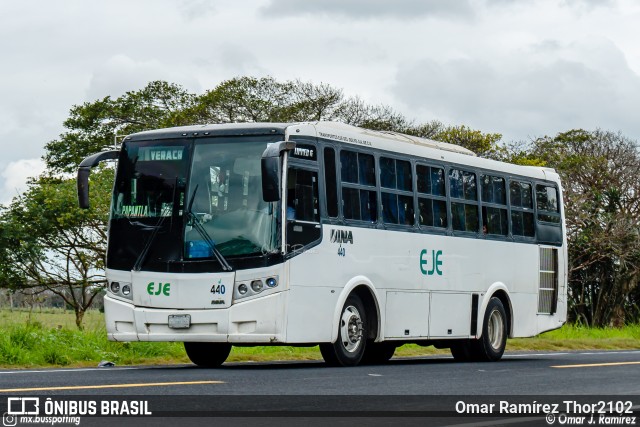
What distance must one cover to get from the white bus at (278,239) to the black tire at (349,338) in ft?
0.08

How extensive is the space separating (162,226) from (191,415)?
7.23m

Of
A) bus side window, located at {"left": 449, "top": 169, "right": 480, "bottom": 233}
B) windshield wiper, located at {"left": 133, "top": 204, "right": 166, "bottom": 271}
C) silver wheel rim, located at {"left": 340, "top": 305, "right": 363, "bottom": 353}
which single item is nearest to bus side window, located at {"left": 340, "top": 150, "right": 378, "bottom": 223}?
silver wheel rim, located at {"left": 340, "top": 305, "right": 363, "bottom": 353}

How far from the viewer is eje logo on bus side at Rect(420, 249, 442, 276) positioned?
65.2 feet

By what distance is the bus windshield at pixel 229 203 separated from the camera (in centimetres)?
1652

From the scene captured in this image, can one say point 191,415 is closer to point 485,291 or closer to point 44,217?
point 485,291

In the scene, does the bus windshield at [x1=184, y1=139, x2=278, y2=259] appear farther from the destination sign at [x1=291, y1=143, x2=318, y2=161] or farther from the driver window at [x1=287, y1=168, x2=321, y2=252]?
the destination sign at [x1=291, y1=143, x2=318, y2=161]

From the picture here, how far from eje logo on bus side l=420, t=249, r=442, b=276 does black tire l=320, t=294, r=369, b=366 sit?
1.91 meters

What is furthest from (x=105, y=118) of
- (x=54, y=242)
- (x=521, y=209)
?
(x=521, y=209)

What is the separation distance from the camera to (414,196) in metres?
19.8

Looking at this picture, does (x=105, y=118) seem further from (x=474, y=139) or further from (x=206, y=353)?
(x=206, y=353)

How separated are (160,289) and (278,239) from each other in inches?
66.4

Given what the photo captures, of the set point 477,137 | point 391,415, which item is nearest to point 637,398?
point 391,415

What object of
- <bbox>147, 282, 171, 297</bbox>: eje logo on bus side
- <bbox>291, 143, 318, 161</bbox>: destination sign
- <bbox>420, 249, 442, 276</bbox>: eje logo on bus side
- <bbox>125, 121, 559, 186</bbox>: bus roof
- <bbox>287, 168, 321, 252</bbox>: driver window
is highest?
<bbox>125, 121, 559, 186</bbox>: bus roof

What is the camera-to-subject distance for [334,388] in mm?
12977
